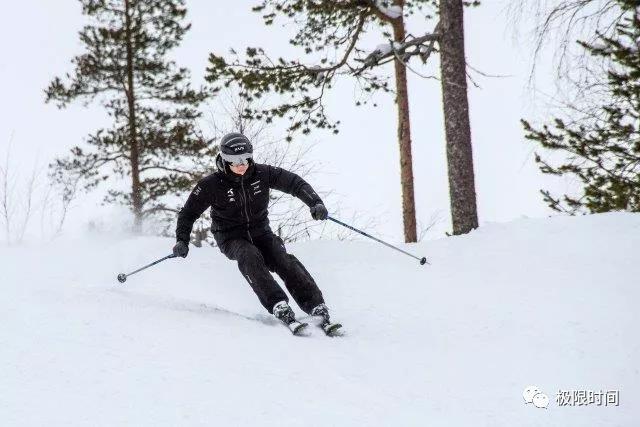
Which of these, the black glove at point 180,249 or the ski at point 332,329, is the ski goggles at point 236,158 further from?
the ski at point 332,329

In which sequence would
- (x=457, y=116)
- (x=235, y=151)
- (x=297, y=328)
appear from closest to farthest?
(x=297, y=328) < (x=235, y=151) < (x=457, y=116)

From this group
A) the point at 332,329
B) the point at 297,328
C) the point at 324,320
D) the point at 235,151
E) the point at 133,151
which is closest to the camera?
the point at 297,328

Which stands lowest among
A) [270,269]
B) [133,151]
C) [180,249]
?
[270,269]

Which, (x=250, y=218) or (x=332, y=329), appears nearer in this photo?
(x=332, y=329)

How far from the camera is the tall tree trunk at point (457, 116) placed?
8023 mm

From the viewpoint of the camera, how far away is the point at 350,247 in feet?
24.1

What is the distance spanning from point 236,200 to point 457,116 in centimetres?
419

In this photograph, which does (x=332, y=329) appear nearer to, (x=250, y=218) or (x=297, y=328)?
(x=297, y=328)

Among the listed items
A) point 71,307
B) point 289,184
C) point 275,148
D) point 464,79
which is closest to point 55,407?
point 71,307

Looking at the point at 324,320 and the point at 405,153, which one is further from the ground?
the point at 405,153

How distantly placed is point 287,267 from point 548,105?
5.44 m

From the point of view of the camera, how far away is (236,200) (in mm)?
5043

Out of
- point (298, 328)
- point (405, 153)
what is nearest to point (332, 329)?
point (298, 328)

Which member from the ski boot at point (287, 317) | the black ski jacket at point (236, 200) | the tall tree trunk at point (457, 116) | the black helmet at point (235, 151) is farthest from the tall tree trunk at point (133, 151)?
the ski boot at point (287, 317)
